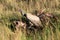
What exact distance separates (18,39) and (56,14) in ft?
4.94

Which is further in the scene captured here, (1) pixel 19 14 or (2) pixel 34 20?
(1) pixel 19 14

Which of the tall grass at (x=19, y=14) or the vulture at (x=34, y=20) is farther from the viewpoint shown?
the vulture at (x=34, y=20)

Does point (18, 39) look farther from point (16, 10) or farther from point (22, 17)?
point (16, 10)

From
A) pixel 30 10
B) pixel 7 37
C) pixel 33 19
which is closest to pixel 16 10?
pixel 30 10

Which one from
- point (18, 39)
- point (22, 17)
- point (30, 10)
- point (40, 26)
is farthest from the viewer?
point (30, 10)

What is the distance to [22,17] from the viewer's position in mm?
7742

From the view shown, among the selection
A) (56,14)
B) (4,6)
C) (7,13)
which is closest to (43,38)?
(56,14)

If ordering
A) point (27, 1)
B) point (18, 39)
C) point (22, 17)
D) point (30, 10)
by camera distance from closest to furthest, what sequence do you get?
point (18, 39) < point (22, 17) < point (30, 10) < point (27, 1)

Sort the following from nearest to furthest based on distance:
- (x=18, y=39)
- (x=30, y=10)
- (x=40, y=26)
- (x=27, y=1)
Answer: (x=18, y=39) → (x=40, y=26) → (x=30, y=10) → (x=27, y=1)

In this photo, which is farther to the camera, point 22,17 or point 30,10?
point 30,10

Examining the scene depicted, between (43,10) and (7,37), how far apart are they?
1629 millimetres

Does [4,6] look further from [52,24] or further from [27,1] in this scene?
[52,24]

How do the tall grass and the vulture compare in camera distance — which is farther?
the vulture

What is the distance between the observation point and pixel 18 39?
6.67m
